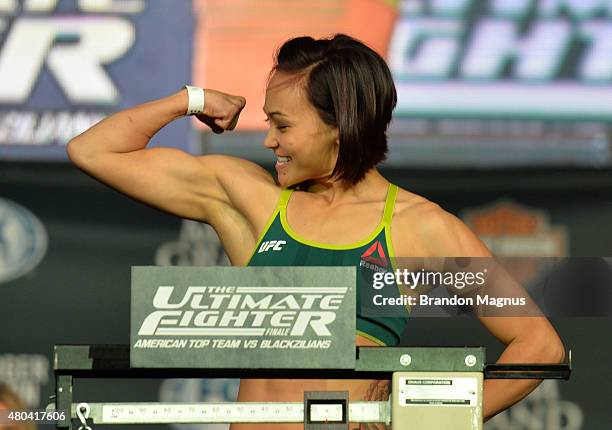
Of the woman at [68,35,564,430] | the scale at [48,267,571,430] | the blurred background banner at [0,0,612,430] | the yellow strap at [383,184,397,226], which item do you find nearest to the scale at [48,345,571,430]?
the scale at [48,267,571,430]

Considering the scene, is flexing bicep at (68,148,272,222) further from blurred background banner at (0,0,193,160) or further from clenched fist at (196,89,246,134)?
blurred background banner at (0,0,193,160)

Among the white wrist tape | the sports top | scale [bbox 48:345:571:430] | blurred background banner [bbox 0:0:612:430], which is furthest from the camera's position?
blurred background banner [bbox 0:0:612:430]

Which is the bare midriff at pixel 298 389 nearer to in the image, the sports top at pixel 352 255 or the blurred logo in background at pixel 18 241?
the sports top at pixel 352 255

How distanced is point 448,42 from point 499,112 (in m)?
0.34

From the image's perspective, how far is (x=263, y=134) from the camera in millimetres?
5395

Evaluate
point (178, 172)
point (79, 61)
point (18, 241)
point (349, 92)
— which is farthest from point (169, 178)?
point (79, 61)

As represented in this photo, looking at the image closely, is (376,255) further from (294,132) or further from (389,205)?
(294,132)

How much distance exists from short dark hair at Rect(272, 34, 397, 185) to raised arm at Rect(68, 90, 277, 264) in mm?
193

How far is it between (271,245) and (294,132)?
0.28 meters

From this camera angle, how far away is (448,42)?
5438mm

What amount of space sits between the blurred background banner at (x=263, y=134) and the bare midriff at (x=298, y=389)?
203cm

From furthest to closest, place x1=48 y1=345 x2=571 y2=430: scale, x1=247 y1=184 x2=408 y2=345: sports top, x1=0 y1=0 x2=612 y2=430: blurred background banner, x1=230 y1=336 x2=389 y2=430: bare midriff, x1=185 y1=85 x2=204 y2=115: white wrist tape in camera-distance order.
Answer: x1=0 y1=0 x2=612 y2=430: blurred background banner → x1=185 y1=85 x2=204 y2=115: white wrist tape → x1=247 y1=184 x2=408 y2=345: sports top → x1=230 y1=336 x2=389 y2=430: bare midriff → x1=48 y1=345 x2=571 y2=430: scale

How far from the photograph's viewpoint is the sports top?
333 cm

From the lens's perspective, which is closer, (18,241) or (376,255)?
(376,255)
